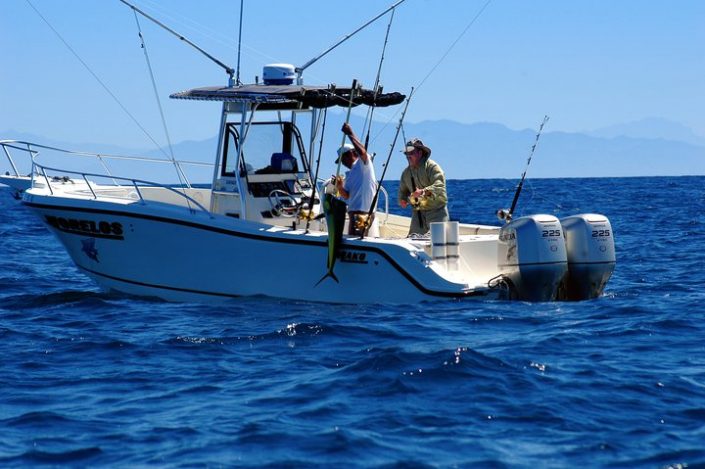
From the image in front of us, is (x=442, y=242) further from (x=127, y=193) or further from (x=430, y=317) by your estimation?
(x=127, y=193)

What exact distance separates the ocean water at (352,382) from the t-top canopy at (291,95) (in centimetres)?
193

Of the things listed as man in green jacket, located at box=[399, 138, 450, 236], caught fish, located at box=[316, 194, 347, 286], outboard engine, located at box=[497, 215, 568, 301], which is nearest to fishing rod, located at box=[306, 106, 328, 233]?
caught fish, located at box=[316, 194, 347, 286]

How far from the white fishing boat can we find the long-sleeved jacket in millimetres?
485

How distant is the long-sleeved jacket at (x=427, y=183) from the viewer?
12630mm

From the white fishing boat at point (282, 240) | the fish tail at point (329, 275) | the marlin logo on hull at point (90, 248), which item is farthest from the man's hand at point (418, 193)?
the marlin logo on hull at point (90, 248)

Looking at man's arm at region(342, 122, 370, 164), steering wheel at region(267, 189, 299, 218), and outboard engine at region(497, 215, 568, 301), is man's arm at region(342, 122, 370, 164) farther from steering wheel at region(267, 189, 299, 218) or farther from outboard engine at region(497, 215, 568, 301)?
outboard engine at region(497, 215, 568, 301)

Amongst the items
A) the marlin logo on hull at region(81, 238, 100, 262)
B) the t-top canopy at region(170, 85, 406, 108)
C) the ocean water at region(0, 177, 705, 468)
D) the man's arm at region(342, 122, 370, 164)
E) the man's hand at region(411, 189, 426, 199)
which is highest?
the t-top canopy at region(170, 85, 406, 108)

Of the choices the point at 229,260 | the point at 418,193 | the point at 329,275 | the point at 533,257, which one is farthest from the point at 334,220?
the point at 533,257

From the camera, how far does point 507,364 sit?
8.90m

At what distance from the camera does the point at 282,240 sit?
38.5ft

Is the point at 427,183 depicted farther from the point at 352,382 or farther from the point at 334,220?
the point at 352,382

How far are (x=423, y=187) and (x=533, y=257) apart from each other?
196cm

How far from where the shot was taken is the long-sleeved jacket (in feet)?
41.4

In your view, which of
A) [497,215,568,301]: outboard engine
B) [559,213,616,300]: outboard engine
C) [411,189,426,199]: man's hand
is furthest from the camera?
[411,189,426,199]: man's hand
